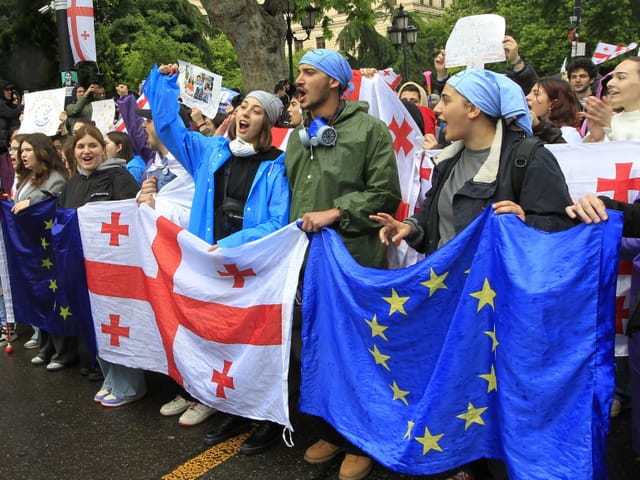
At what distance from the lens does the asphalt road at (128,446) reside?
3.33 m

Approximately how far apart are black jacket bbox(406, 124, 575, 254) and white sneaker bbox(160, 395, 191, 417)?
2086 millimetres

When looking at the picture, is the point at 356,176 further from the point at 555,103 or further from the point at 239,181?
the point at 555,103

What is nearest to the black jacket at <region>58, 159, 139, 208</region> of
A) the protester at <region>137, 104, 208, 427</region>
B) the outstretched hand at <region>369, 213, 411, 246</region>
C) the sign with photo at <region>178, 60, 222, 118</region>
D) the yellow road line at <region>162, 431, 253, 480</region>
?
the protester at <region>137, 104, 208, 427</region>

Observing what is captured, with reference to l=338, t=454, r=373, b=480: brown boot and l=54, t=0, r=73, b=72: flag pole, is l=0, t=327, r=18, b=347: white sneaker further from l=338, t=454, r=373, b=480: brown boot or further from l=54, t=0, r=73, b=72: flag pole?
l=54, t=0, r=73, b=72: flag pole

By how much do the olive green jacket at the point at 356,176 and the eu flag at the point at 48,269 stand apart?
2.10 m

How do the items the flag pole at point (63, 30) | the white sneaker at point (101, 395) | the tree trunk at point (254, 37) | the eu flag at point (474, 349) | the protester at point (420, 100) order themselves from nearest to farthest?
the eu flag at point (474, 349)
the white sneaker at point (101, 395)
the protester at point (420, 100)
the flag pole at point (63, 30)
the tree trunk at point (254, 37)

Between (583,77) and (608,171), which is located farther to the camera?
(583,77)

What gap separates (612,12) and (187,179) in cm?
2826

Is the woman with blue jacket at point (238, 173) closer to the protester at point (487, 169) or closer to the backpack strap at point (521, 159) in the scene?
the protester at point (487, 169)

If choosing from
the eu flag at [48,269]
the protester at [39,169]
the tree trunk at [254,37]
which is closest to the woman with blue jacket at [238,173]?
the eu flag at [48,269]

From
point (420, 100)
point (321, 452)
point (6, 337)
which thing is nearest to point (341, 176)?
point (321, 452)

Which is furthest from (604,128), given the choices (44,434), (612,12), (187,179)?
(612,12)

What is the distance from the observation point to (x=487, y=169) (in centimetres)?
272

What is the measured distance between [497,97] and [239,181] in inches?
61.9
